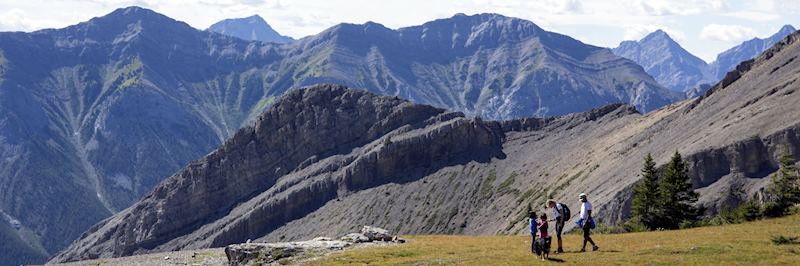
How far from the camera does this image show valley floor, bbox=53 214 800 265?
4094cm

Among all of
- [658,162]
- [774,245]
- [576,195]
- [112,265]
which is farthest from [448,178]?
[774,245]

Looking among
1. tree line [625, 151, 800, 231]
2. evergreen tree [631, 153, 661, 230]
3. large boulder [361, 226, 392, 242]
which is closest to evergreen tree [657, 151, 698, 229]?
tree line [625, 151, 800, 231]

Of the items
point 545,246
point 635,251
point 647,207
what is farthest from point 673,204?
point 545,246

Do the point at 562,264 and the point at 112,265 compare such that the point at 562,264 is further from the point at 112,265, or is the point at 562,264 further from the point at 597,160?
the point at 597,160

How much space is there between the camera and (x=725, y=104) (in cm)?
14450

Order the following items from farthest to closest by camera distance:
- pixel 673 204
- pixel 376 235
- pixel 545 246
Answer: pixel 673 204 → pixel 376 235 → pixel 545 246

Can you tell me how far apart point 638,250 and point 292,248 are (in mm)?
25181

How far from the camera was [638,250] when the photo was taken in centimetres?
4450

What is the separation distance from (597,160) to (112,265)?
104295 mm

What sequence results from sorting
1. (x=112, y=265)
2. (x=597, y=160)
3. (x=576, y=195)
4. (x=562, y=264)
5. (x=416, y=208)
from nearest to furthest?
(x=562, y=264)
(x=112, y=265)
(x=576, y=195)
(x=597, y=160)
(x=416, y=208)

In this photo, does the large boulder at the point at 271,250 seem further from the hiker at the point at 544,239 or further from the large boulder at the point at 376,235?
the hiker at the point at 544,239

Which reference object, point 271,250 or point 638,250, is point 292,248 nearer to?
point 271,250

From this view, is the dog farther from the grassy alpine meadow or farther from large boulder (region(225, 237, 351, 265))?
large boulder (region(225, 237, 351, 265))

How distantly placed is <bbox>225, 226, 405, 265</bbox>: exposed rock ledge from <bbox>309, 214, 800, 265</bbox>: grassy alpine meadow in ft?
10.6
